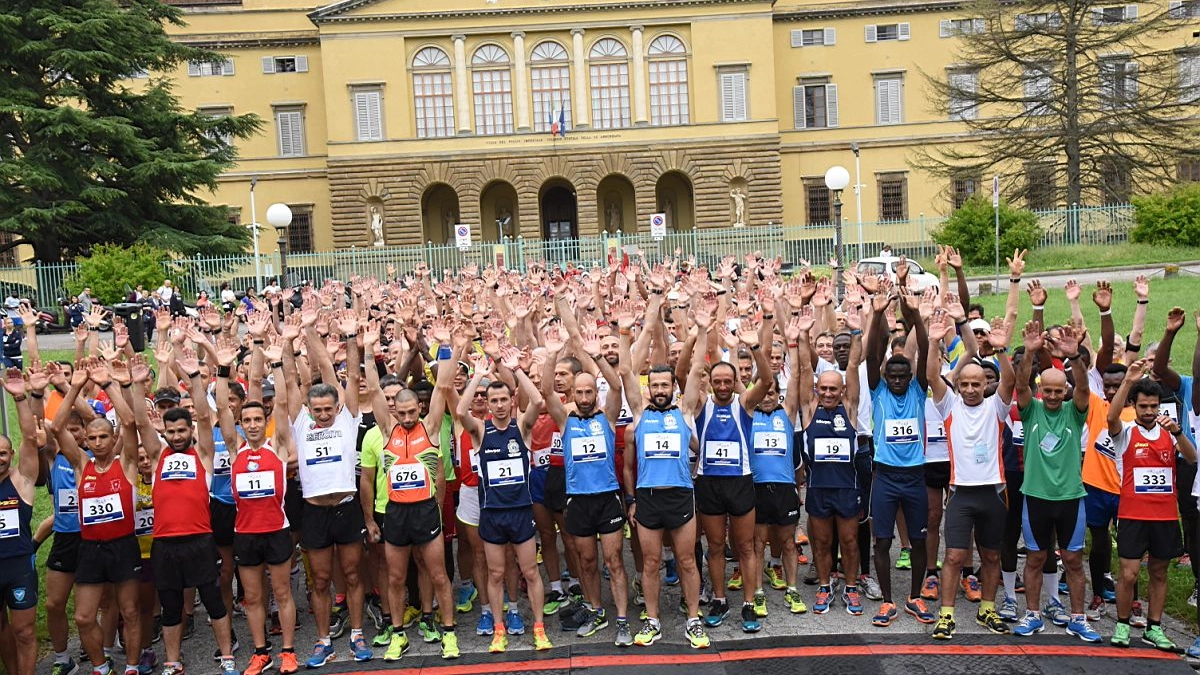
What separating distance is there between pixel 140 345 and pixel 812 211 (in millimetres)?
35979

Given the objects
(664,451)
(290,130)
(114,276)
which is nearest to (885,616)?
(664,451)

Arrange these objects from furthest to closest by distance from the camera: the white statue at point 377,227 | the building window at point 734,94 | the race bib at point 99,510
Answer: the building window at point 734,94
the white statue at point 377,227
the race bib at point 99,510

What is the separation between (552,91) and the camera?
150 ft

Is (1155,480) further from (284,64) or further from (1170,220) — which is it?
(284,64)

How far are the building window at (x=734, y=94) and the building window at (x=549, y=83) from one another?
6.79 meters

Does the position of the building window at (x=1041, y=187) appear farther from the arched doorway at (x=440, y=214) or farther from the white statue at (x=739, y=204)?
the arched doorway at (x=440, y=214)

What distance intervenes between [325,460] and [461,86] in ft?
131

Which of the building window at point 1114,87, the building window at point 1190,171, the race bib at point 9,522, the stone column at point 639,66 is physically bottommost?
the race bib at point 9,522

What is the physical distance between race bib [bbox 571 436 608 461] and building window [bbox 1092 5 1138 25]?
38904 millimetres

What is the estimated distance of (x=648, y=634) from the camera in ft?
24.2

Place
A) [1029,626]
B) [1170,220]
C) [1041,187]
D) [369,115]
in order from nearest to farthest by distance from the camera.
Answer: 1. [1029,626]
2. [1170,220]
3. [1041,187]
4. [369,115]

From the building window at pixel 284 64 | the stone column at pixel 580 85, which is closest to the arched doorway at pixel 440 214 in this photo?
the stone column at pixel 580 85

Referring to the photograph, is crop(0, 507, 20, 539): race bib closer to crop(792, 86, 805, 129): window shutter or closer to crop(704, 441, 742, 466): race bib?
crop(704, 441, 742, 466): race bib

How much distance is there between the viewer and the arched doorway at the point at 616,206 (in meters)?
48.8
